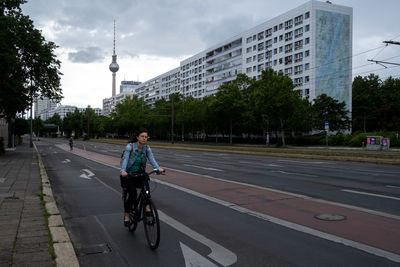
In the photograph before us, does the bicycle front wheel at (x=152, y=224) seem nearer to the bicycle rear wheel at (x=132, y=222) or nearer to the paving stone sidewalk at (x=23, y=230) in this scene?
the bicycle rear wheel at (x=132, y=222)

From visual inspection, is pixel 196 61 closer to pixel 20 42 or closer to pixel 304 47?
pixel 304 47

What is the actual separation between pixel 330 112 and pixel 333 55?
42.4ft

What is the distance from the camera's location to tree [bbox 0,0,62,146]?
75.2ft

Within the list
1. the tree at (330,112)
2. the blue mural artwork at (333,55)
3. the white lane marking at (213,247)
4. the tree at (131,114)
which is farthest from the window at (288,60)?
the white lane marking at (213,247)

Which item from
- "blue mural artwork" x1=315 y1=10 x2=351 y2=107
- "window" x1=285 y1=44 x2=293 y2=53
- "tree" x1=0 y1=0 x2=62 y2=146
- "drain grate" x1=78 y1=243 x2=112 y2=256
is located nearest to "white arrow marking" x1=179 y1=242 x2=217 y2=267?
"drain grate" x1=78 y1=243 x2=112 y2=256

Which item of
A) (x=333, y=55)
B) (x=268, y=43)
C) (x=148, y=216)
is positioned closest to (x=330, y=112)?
(x=333, y=55)

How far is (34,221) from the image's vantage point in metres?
6.10

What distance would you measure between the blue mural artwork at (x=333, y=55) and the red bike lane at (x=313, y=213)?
62383mm

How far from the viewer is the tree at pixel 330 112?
6291cm

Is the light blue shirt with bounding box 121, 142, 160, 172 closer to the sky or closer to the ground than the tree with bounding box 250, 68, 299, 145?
closer to the ground

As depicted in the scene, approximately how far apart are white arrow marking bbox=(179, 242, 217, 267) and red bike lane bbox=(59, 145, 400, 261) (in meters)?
2.24

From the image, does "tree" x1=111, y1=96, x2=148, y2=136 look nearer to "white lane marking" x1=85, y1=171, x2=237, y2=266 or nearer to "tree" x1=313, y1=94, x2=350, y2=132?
"tree" x1=313, y1=94, x2=350, y2=132

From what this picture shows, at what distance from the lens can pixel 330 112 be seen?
6341cm

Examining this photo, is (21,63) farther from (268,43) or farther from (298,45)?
(268,43)
